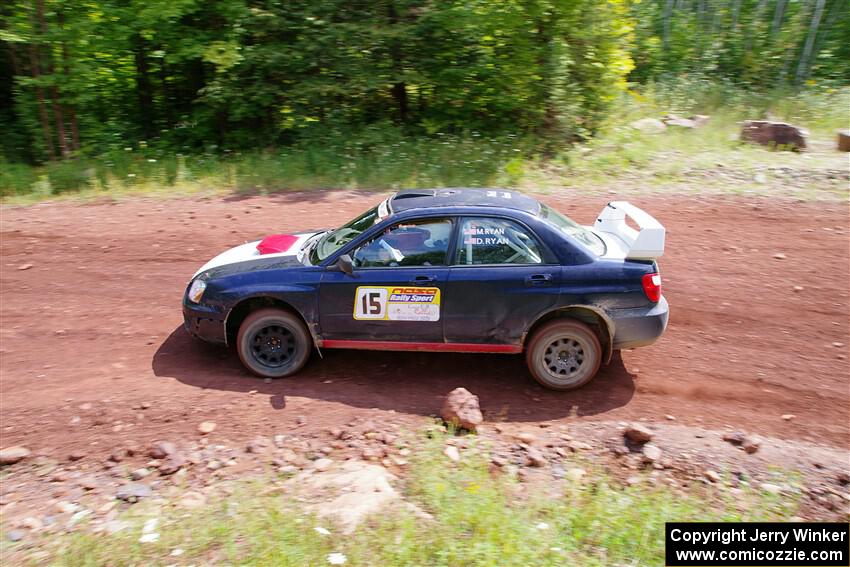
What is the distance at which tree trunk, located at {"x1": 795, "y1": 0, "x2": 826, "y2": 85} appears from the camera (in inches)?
749

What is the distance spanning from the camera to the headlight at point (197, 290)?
21.1 feet

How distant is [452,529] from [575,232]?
124 inches

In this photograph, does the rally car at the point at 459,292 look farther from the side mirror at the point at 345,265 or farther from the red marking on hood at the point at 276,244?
the red marking on hood at the point at 276,244

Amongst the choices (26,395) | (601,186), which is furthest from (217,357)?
(601,186)

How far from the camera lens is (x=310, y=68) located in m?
13.7

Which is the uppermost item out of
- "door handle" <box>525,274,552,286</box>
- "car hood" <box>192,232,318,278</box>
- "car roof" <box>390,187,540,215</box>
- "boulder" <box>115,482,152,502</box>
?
"car roof" <box>390,187,540,215</box>

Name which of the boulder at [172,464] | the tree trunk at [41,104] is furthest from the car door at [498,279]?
the tree trunk at [41,104]

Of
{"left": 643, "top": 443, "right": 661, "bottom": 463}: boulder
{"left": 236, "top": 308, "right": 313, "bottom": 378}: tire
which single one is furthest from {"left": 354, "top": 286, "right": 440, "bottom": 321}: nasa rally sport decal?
{"left": 643, "top": 443, "right": 661, "bottom": 463}: boulder

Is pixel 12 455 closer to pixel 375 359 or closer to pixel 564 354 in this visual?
pixel 375 359

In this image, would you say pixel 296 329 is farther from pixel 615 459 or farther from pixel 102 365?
pixel 615 459

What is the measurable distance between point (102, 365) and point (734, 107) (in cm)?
1485

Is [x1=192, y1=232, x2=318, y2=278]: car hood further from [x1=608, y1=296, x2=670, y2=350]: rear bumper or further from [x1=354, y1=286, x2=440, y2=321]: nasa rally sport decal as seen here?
[x1=608, y1=296, x2=670, y2=350]: rear bumper

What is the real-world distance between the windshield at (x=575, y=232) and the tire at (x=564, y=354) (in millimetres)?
705

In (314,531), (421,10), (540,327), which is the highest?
(421,10)
